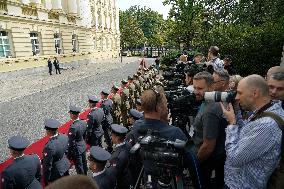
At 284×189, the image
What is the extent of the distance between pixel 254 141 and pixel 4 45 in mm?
23657

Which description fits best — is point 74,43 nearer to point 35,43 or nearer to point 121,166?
point 35,43

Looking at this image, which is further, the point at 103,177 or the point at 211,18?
the point at 211,18

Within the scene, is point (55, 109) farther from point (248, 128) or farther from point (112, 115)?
point (248, 128)

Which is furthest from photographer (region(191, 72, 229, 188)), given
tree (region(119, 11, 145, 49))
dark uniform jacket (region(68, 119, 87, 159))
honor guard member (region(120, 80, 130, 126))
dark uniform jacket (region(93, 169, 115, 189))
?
tree (region(119, 11, 145, 49))

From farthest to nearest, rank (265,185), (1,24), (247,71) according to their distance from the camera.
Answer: (1,24) < (247,71) < (265,185)

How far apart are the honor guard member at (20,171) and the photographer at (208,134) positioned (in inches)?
89.3

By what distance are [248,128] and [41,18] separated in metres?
27.8

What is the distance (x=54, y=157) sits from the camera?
15.0 ft

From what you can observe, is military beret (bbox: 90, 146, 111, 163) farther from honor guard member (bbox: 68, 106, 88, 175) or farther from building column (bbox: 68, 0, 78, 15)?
building column (bbox: 68, 0, 78, 15)

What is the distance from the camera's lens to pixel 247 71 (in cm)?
1357

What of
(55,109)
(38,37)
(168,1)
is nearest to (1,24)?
(38,37)

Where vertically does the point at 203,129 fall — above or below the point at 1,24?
below

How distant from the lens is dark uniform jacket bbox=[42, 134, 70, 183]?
4516mm

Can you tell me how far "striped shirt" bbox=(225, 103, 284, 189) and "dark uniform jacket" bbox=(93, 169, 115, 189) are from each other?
153 cm
